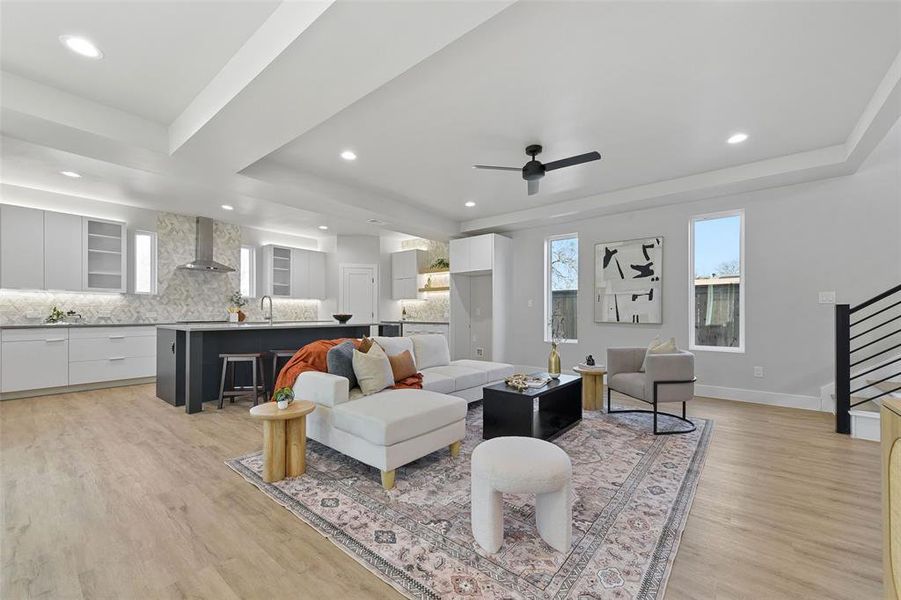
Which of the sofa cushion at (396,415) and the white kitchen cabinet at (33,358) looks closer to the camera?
the sofa cushion at (396,415)

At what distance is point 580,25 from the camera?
2.21m

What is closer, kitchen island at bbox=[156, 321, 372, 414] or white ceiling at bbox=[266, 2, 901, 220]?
white ceiling at bbox=[266, 2, 901, 220]

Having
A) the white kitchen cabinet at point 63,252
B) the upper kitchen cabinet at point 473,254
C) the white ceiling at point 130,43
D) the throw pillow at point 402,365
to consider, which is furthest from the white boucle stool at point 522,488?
the white kitchen cabinet at point 63,252

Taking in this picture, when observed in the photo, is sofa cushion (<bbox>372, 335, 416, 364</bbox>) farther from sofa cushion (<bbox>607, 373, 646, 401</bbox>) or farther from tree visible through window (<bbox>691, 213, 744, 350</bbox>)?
tree visible through window (<bbox>691, 213, 744, 350</bbox>)

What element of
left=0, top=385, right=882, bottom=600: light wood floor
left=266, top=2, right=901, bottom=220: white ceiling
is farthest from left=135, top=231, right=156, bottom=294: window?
left=266, top=2, right=901, bottom=220: white ceiling

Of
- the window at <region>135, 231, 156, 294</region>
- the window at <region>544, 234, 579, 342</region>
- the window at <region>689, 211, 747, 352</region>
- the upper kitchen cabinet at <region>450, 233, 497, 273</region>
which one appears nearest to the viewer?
the window at <region>689, 211, 747, 352</region>

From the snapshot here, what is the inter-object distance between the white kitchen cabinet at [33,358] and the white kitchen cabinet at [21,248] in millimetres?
681

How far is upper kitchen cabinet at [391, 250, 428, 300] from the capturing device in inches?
328

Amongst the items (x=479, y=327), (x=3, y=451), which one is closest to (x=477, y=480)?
(x=3, y=451)

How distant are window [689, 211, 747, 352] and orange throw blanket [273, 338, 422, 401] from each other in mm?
4027

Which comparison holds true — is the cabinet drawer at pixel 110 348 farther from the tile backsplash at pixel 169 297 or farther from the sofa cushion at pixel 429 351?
the sofa cushion at pixel 429 351

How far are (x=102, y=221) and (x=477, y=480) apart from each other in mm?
6811

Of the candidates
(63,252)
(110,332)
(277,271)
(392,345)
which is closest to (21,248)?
(63,252)

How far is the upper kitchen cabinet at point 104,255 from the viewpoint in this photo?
5543mm
